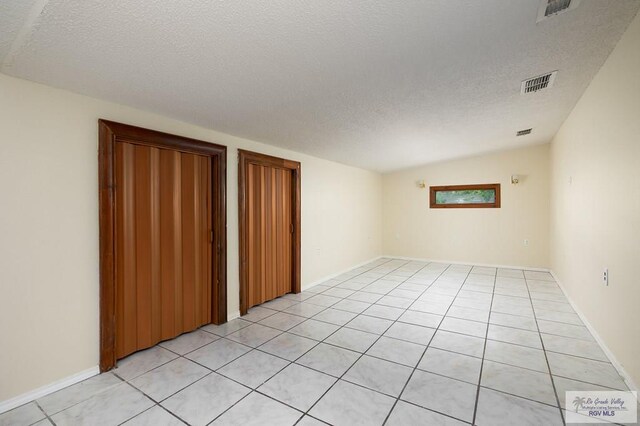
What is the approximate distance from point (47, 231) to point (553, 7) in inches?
140

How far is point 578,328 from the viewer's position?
120 inches

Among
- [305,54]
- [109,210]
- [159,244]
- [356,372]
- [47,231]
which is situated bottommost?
[356,372]

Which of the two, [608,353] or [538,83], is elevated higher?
[538,83]

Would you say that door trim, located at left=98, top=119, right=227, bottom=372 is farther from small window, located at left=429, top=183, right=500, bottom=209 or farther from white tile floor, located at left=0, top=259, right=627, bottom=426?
small window, located at left=429, top=183, right=500, bottom=209

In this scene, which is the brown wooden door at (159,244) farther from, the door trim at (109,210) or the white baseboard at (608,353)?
the white baseboard at (608,353)

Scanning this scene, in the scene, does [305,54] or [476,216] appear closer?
[305,54]

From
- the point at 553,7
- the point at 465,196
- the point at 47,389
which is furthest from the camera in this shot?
the point at 465,196

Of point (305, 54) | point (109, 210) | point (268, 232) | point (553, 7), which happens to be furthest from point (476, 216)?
point (109, 210)

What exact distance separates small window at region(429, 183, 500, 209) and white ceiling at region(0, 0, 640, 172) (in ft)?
10.9

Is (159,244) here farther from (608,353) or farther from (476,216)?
(476,216)

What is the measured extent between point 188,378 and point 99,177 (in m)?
1.77

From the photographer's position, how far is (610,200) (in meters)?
2.35

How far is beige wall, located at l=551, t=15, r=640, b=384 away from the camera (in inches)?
75.4

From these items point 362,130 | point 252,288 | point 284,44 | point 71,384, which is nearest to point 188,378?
point 71,384
